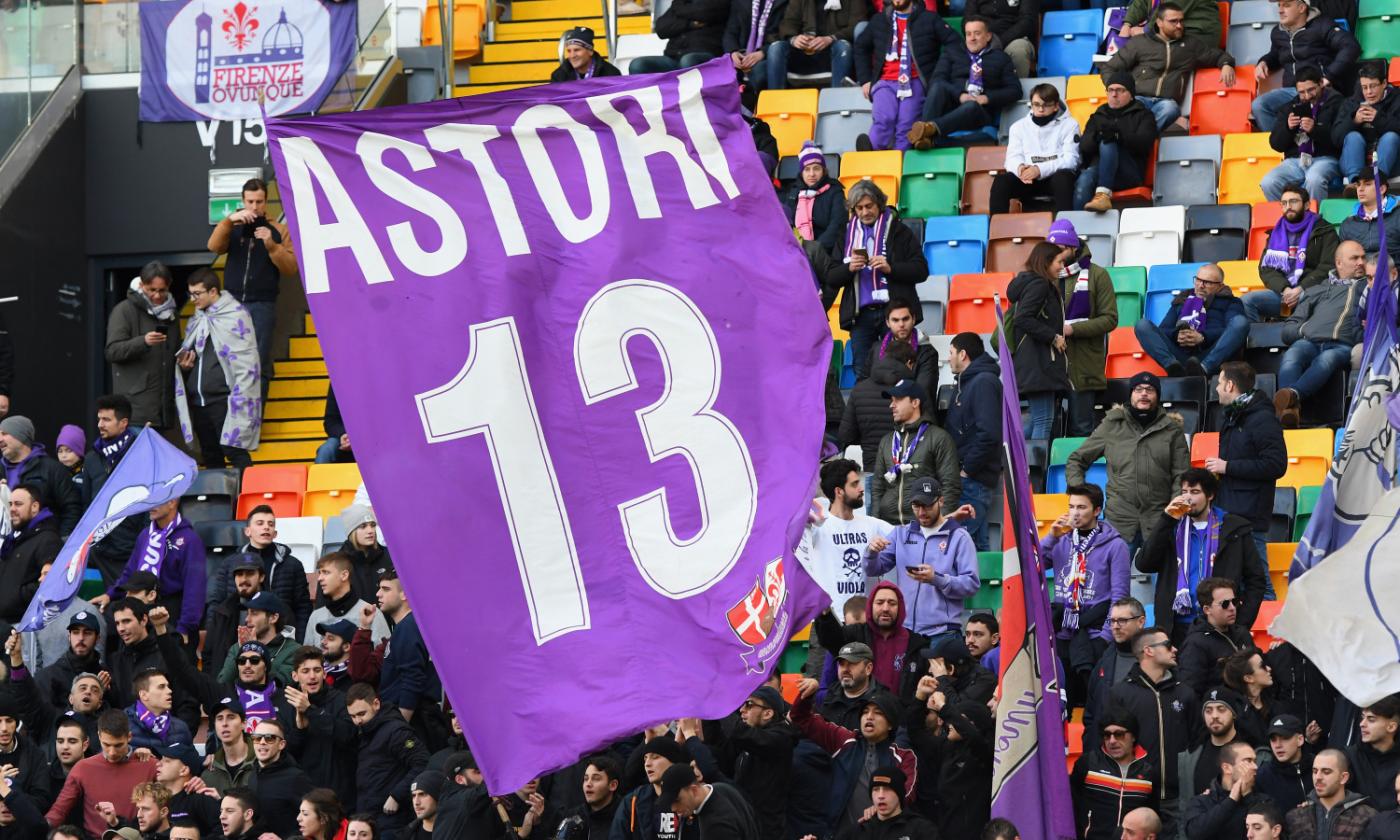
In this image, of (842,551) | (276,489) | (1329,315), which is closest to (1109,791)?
(842,551)

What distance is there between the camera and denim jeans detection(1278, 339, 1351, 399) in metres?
16.2

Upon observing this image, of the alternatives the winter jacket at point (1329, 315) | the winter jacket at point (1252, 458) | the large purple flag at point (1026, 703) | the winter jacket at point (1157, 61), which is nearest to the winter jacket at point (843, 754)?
the large purple flag at point (1026, 703)

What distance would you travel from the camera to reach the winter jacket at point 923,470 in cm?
1573

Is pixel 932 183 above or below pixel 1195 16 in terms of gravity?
below

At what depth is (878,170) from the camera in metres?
19.8

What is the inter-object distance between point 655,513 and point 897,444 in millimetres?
7673

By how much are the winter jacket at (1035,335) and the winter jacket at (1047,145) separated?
2.34 meters

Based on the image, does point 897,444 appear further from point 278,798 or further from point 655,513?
point 655,513

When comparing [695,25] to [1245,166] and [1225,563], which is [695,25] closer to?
[1245,166]

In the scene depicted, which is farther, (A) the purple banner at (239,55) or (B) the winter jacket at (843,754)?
(A) the purple banner at (239,55)

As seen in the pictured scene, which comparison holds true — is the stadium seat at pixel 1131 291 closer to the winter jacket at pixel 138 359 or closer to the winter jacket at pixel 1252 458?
the winter jacket at pixel 1252 458

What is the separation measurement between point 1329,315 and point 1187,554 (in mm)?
2482

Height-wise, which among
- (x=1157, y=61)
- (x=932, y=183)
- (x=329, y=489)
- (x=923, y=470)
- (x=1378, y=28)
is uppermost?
(x=1378, y=28)

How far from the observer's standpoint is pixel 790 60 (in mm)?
21156
